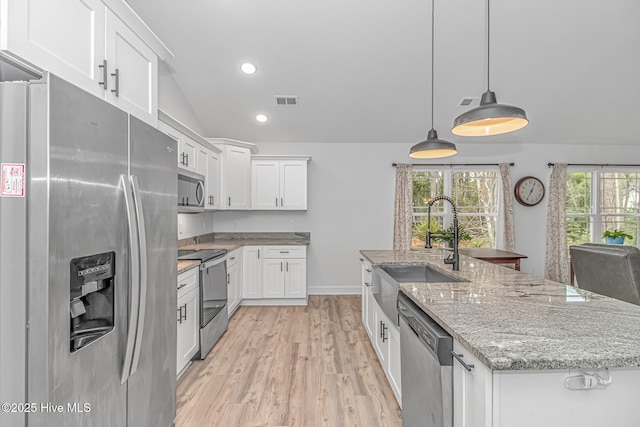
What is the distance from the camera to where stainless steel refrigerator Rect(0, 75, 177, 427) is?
0.95 metres

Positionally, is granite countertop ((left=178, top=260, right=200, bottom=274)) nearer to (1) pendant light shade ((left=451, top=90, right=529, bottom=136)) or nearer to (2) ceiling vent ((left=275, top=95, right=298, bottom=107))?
(1) pendant light shade ((left=451, top=90, right=529, bottom=136))

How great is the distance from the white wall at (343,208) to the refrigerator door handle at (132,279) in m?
4.00

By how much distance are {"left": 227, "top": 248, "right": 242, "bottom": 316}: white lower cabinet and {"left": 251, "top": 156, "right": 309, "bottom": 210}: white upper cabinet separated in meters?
0.93

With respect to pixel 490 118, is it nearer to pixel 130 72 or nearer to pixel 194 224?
pixel 130 72

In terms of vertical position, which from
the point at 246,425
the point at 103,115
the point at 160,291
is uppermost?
the point at 103,115

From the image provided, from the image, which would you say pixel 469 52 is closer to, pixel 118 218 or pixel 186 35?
pixel 186 35

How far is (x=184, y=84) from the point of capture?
13.3 feet

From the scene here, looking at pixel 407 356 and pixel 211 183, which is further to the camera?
pixel 211 183

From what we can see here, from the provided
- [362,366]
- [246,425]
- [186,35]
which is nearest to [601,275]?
[362,366]

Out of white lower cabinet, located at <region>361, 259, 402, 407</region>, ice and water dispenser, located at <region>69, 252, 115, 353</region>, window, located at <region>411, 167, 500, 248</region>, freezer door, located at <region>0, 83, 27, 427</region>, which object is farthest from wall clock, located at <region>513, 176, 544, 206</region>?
freezer door, located at <region>0, 83, 27, 427</region>

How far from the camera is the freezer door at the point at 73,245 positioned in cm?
96

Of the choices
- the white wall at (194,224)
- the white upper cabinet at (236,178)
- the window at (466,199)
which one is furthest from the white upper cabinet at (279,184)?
the window at (466,199)

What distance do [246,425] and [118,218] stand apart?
1.54 m

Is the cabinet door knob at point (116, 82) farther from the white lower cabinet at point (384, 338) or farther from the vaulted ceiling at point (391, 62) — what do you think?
the white lower cabinet at point (384, 338)
